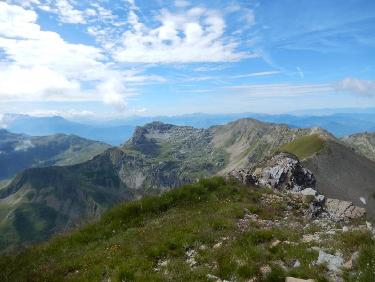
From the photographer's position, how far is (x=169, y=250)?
15359 millimetres

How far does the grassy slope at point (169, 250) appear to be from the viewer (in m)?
12.3

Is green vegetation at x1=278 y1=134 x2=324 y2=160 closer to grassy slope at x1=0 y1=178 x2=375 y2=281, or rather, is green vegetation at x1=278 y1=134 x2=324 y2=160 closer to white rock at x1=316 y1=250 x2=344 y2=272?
grassy slope at x1=0 y1=178 x2=375 y2=281

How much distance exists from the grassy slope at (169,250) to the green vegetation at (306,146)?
5110 inches

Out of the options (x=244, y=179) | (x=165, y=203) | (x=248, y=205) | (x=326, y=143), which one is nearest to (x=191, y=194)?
(x=165, y=203)

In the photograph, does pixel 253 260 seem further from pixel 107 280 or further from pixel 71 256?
pixel 71 256

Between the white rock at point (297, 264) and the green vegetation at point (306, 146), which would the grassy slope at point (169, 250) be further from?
the green vegetation at point (306, 146)

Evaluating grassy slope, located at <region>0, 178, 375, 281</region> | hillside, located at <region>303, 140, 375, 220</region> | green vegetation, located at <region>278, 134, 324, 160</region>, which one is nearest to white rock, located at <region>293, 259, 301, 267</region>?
grassy slope, located at <region>0, 178, 375, 281</region>

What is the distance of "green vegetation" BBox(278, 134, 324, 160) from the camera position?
152000 millimetres

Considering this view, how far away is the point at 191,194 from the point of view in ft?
85.3

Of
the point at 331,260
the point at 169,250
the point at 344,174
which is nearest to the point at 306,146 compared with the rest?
the point at 344,174

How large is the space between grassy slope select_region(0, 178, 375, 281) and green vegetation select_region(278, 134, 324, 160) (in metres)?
130

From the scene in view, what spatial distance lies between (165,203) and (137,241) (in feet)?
25.7

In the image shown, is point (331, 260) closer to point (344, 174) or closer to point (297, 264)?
point (297, 264)

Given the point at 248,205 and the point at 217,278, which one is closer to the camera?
the point at 217,278
